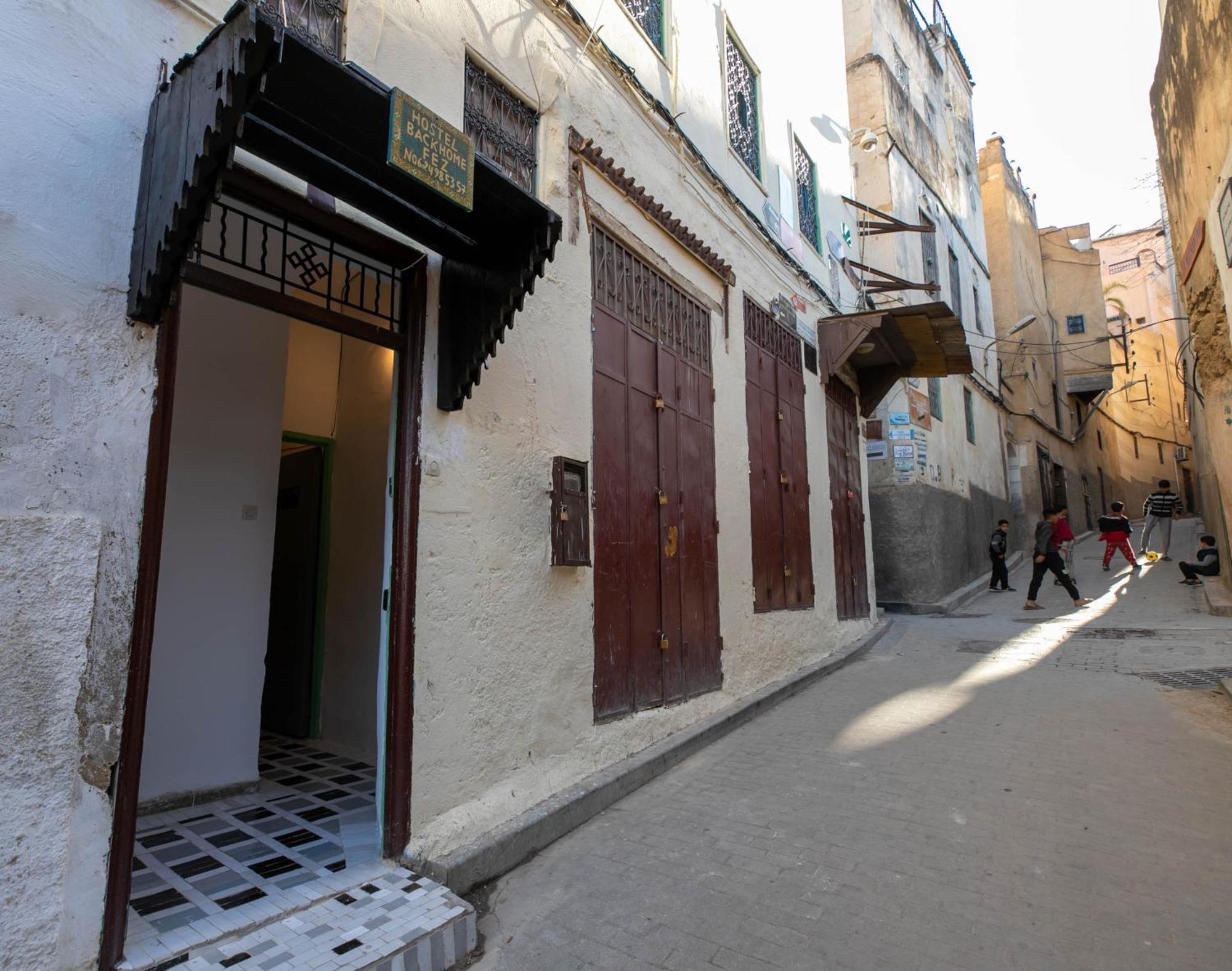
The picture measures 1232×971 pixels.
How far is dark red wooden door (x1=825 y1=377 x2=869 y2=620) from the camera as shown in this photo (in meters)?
9.19

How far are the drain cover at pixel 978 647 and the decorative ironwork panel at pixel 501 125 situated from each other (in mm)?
6945

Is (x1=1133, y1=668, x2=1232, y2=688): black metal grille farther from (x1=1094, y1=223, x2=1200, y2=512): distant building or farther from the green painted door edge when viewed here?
(x1=1094, y1=223, x2=1200, y2=512): distant building

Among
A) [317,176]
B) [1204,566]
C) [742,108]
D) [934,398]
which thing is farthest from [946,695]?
[934,398]

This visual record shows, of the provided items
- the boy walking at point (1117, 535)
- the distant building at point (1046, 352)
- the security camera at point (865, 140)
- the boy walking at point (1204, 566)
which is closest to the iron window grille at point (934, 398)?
the boy walking at point (1117, 535)

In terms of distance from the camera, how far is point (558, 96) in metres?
4.86

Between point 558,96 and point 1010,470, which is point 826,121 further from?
point 1010,470

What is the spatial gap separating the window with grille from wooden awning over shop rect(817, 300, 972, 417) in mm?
792

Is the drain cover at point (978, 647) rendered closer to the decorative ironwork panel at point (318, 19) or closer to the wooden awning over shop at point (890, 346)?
the wooden awning over shop at point (890, 346)

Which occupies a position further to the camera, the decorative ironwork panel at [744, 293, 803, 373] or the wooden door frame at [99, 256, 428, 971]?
the decorative ironwork panel at [744, 293, 803, 373]

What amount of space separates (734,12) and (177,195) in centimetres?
733

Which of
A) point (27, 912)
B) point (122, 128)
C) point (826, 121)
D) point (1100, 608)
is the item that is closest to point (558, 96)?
point (122, 128)

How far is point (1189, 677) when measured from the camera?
6.50m

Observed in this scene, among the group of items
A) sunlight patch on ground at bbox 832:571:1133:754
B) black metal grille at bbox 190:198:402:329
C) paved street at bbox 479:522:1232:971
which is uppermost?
black metal grille at bbox 190:198:402:329

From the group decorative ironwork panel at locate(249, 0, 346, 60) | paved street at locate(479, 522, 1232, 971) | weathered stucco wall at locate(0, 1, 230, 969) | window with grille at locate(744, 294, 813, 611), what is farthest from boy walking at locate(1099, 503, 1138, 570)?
weathered stucco wall at locate(0, 1, 230, 969)
